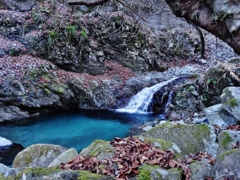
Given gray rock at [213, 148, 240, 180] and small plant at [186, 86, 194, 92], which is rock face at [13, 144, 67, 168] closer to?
gray rock at [213, 148, 240, 180]

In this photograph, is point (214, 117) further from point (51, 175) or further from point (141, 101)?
point (51, 175)

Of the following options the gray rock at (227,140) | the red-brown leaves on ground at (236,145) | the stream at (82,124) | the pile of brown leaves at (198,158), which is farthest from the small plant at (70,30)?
the red-brown leaves on ground at (236,145)

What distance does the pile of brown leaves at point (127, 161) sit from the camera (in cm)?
249

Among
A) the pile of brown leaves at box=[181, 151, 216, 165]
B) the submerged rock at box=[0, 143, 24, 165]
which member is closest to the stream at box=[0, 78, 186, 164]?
the submerged rock at box=[0, 143, 24, 165]

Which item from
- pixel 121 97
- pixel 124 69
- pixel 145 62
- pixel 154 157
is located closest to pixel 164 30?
pixel 145 62

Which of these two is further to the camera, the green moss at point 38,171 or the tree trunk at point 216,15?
the green moss at point 38,171

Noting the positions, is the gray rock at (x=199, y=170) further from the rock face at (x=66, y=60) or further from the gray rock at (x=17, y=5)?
the gray rock at (x=17, y=5)

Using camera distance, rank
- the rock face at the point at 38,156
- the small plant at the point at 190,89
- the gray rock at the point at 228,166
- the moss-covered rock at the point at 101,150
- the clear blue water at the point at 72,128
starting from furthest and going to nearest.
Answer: the small plant at the point at 190,89
the clear blue water at the point at 72,128
the rock face at the point at 38,156
the moss-covered rock at the point at 101,150
the gray rock at the point at 228,166

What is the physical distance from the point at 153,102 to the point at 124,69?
3463 millimetres

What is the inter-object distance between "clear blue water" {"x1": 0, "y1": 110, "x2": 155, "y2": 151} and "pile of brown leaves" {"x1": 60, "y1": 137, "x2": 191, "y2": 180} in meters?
4.91

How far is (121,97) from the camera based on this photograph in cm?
1204

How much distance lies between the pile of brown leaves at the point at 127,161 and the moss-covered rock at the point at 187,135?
117 cm

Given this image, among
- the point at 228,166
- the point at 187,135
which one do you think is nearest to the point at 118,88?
the point at 187,135

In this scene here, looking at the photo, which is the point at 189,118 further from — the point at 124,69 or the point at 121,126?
the point at 124,69
